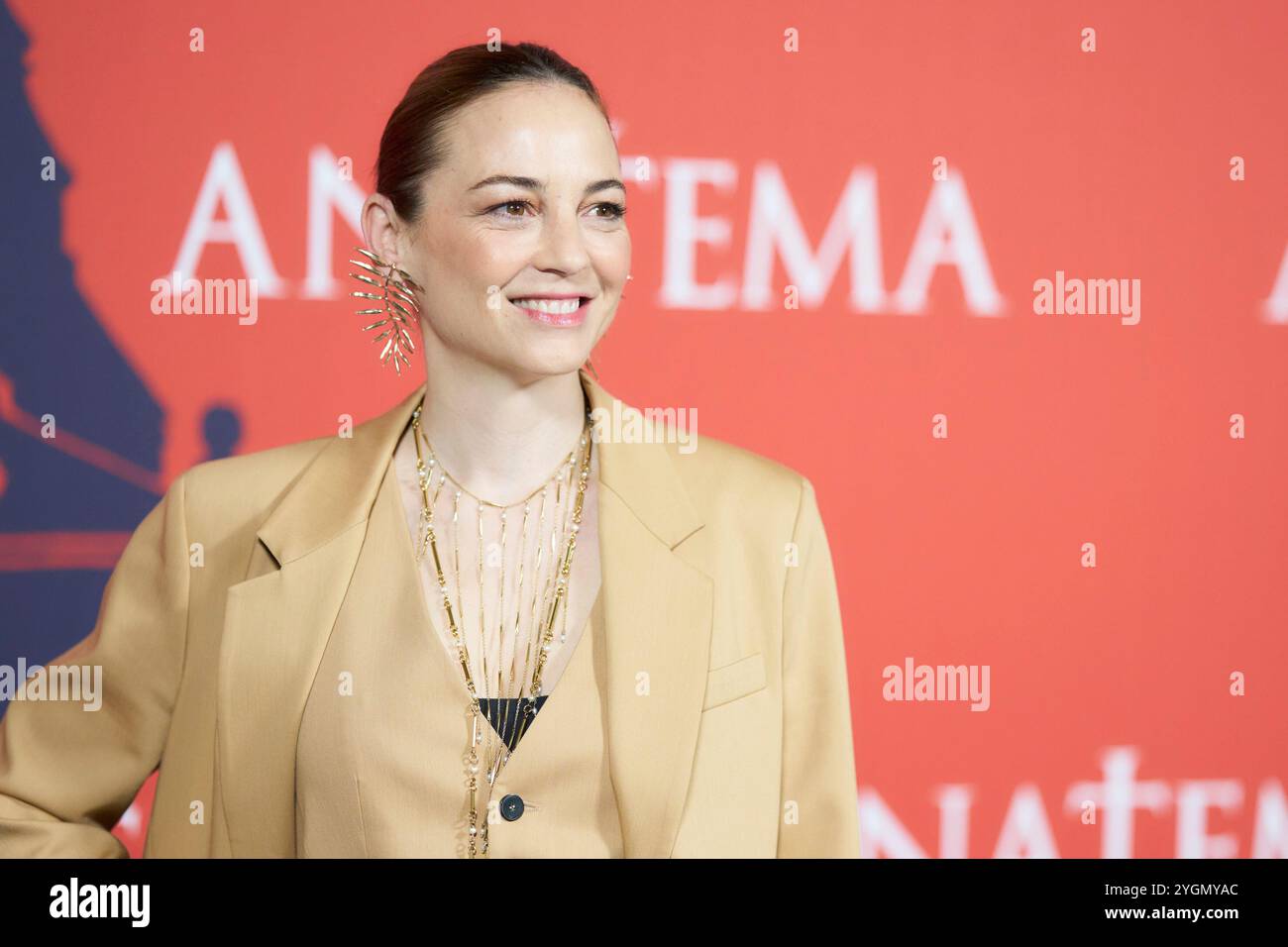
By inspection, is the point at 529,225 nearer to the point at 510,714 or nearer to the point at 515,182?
the point at 515,182

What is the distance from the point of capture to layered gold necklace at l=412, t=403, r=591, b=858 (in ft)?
5.43

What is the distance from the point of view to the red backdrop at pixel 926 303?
282 centimetres

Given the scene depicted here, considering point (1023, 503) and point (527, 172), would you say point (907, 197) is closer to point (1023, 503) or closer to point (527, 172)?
point (1023, 503)

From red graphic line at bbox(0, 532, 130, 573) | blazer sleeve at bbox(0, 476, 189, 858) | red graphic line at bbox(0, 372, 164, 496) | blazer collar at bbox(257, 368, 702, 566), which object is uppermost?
red graphic line at bbox(0, 372, 164, 496)

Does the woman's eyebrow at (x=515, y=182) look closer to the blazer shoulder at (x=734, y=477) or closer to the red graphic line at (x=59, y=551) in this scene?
the blazer shoulder at (x=734, y=477)

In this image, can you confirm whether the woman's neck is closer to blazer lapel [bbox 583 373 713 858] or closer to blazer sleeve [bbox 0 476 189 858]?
blazer lapel [bbox 583 373 713 858]

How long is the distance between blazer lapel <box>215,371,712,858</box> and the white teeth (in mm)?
202

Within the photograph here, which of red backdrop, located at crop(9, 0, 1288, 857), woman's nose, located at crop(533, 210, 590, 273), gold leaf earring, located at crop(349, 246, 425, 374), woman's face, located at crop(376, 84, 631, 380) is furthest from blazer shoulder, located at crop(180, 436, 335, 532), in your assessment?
red backdrop, located at crop(9, 0, 1288, 857)

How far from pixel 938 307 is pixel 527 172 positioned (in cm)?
144

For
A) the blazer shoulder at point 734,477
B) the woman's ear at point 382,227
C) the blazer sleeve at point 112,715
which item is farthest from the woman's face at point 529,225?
the blazer sleeve at point 112,715

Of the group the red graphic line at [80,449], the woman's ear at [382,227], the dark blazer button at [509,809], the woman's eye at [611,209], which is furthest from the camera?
the red graphic line at [80,449]

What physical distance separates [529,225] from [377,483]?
38cm

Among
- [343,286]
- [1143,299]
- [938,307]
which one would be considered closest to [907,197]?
[938,307]

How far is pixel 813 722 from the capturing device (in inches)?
70.1
